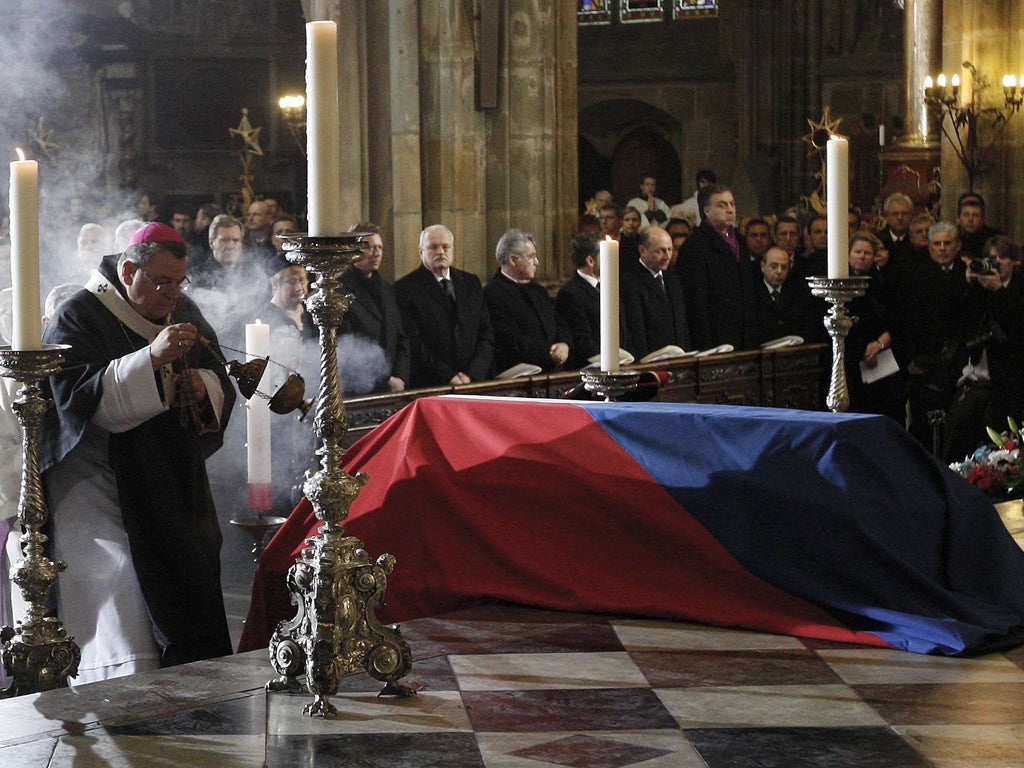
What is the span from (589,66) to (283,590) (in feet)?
73.7

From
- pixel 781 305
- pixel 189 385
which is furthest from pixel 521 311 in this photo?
pixel 189 385

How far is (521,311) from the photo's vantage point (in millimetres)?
8570

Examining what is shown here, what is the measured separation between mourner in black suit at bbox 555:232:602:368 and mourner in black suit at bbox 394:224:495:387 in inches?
28.0

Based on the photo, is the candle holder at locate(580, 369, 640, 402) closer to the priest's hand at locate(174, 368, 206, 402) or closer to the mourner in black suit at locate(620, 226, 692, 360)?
the priest's hand at locate(174, 368, 206, 402)

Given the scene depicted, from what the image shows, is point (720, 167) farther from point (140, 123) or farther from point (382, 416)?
point (382, 416)

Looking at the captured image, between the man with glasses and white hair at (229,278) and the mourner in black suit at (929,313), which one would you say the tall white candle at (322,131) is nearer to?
the man with glasses and white hair at (229,278)

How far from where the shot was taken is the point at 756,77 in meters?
24.8

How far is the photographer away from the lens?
371 inches

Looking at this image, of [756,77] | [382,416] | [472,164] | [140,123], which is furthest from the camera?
[756,77]

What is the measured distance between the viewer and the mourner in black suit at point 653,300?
9.12 meters

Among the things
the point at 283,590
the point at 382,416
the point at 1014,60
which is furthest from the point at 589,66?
the point at 283,590

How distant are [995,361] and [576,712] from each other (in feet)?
23.5

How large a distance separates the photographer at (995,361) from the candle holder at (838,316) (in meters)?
5.75

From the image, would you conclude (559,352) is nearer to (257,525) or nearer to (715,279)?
(715,279)
